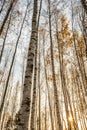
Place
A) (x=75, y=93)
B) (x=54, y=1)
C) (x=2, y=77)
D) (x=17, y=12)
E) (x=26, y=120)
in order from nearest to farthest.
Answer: (x=26, y=120), (x=17, y=12), (x=54, y=1), (x=75, y=93), (x=2, y=77)

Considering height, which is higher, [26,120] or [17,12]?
[17,12]

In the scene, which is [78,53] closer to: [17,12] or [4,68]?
[17,12]

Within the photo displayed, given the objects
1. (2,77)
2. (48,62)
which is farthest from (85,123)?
(2,77)

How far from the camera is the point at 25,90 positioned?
4.29 meters

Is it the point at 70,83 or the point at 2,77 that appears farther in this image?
Answer: the point at 2,77

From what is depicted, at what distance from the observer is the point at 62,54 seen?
42.0 ft

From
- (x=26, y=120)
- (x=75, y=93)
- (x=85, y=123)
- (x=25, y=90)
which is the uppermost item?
(x=75, y=93)

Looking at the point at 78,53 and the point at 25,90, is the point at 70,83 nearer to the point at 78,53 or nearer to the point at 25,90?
the point at 78,53

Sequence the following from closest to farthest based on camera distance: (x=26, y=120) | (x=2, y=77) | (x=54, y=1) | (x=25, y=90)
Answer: (x=26, y=120), (x=25, y=90), (x=54, y=1), (x=2, y=77)

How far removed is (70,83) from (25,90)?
12.0 metres

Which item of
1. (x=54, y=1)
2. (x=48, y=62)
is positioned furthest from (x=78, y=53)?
(x=54, y=1)

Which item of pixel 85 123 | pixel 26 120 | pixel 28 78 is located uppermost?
pixel 85 123

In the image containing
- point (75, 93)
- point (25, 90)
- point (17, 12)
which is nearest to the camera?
point (25, 90)

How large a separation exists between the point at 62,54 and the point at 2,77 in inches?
269
